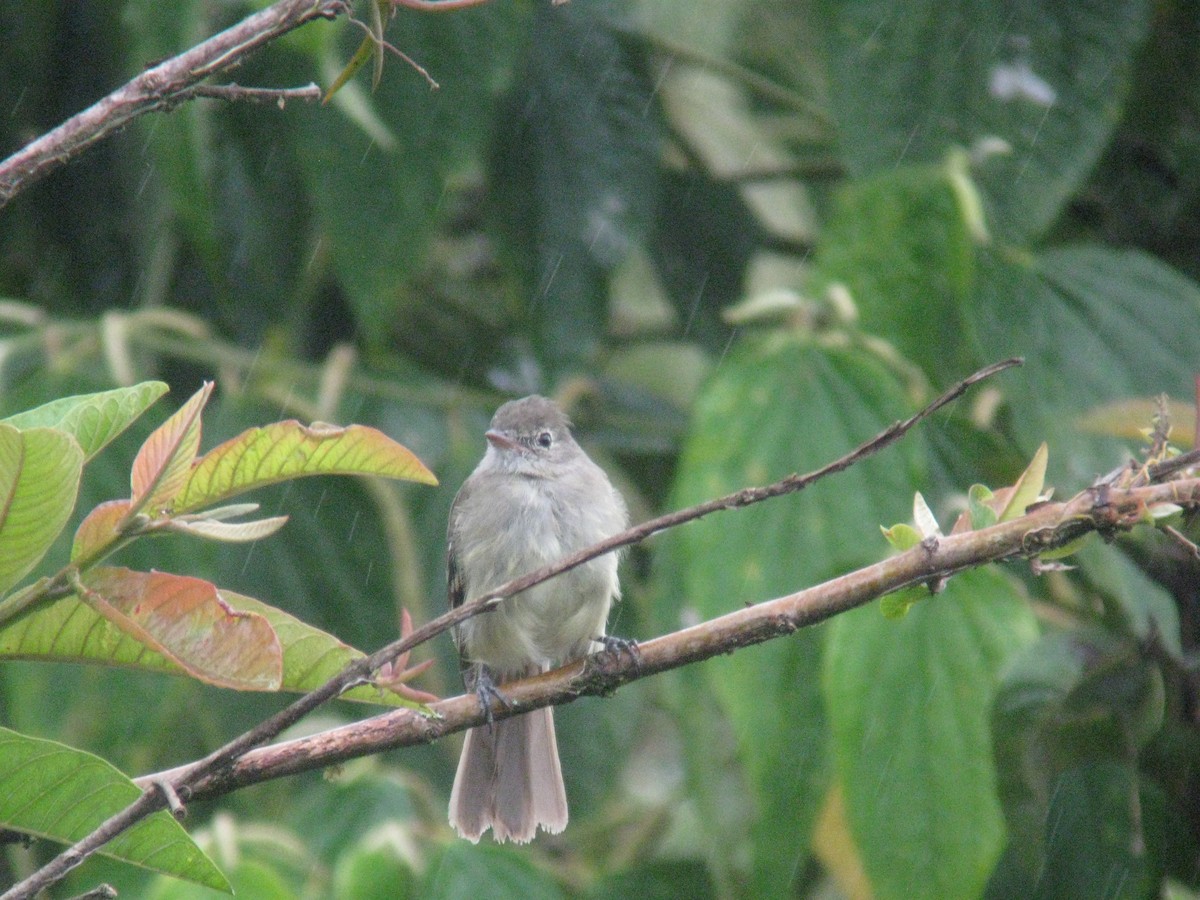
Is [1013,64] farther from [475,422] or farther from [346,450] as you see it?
[346,450]

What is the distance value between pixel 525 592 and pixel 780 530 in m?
0.72

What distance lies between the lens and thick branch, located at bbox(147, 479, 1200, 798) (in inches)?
58.0

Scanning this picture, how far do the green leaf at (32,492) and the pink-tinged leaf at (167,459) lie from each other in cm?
6

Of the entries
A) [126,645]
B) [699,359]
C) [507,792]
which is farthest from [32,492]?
[699,359]

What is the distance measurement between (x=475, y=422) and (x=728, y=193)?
147 cm

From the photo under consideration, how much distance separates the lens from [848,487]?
3.47m

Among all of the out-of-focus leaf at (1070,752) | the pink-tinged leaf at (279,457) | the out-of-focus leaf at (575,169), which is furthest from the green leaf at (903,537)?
the out-of-focus leaf at (575,169)

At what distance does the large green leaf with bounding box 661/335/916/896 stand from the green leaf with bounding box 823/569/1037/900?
0.71ft

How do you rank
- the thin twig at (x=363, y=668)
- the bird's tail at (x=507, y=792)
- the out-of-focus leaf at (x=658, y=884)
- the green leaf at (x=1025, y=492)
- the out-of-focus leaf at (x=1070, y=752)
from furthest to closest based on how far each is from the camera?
the out-of-focus leaf at (x=658, y=884), the bird's tail at (x=507, y=792), the out-of-focus leaf at (x=1070, y=752), the green leaf at (x=1025, y=492), the thin twig at (x=363, y=668)

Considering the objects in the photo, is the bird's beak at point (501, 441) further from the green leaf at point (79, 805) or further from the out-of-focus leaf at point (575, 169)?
the green leaf at point (79, 805)

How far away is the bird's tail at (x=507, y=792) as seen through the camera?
12.2 ft

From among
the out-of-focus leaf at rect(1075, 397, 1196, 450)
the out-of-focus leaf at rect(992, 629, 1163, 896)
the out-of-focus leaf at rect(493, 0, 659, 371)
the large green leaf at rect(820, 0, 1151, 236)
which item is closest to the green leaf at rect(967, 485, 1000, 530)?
the out-of-focus leaf at rect(1075, 397, 1196, 450)

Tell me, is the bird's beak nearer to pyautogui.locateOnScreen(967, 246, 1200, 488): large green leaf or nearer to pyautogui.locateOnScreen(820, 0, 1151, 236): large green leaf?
pyautogui.locateOnScreen(820, 0, 1151, 236): large green leaf

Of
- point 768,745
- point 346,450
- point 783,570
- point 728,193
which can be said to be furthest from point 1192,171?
point 346,450
